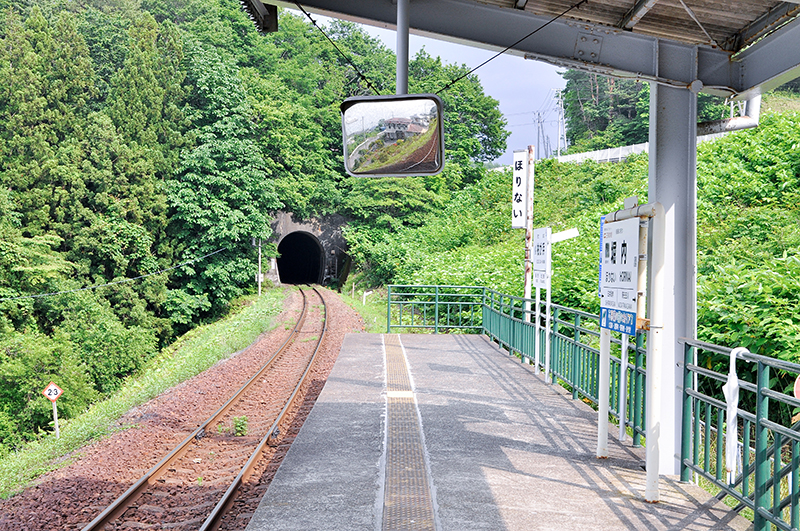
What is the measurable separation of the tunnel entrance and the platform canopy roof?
39.8 metres

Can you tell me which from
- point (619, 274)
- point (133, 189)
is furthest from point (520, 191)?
point (133, 189)

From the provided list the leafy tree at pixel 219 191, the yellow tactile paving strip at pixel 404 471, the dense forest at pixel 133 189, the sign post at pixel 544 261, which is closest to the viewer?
the yellow tactile paving strip at pixel 404 471

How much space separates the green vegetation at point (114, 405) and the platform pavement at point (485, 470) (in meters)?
3.91

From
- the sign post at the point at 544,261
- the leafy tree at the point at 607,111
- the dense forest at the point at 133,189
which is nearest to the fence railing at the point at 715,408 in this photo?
the sign post at the point at 544,261

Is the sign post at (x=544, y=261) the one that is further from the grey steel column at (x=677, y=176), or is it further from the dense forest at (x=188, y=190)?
the dense forest at (x=188, y=190)

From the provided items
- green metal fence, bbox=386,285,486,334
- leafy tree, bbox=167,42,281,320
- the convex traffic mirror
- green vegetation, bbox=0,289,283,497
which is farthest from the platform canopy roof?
leafy tree, bbox=167,42,281,320

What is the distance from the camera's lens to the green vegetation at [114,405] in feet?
27.7

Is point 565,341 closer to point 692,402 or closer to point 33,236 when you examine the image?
point 692,402

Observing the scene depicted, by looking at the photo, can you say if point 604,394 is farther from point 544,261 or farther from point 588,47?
point 544,261

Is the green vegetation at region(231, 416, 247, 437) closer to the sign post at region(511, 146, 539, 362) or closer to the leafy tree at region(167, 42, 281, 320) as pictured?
the sign post at region(511, 146, 539, 362)

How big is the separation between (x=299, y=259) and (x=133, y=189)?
2395cm

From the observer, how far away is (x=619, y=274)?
199 inches

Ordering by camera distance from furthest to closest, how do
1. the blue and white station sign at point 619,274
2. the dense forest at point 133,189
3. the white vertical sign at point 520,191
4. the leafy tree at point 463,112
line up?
the leafy tree at point 463,112 < the dense forest at point 133,189 < the white vertical sign at point 520,191 < the blue and white station sign at point 619,274

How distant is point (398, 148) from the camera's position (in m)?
3.74
